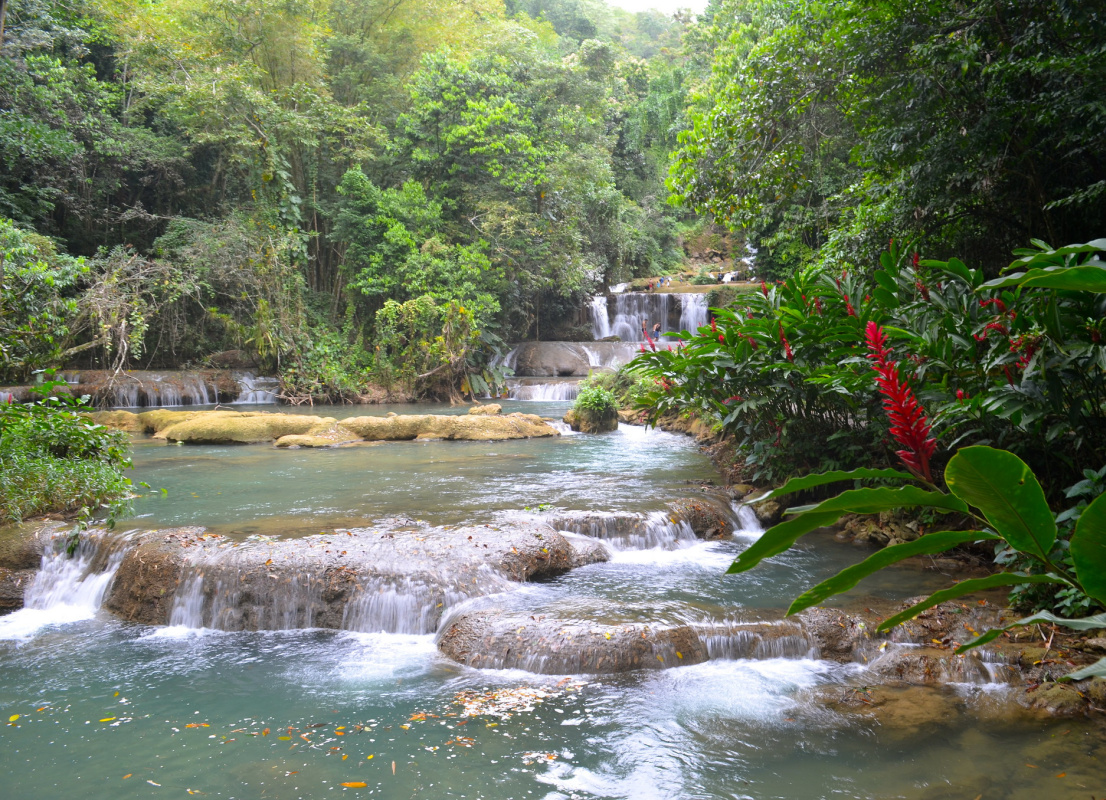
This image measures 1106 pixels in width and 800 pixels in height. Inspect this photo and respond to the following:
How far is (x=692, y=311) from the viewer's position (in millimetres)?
24141

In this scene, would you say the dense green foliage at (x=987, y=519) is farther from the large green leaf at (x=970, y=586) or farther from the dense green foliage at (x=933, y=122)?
the dense green foliage at (x=933, y=122)

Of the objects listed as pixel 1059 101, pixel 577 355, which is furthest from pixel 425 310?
pixel 1059 101

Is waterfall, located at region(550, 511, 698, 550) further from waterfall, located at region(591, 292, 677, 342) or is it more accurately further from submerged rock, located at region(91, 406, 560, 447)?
waterfall, located at region(591, 292, 677, 342)

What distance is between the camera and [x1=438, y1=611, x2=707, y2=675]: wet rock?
14.7 feet

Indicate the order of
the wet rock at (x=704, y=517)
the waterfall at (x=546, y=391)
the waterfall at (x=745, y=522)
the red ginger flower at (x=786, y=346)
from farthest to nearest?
the waterfall at (x=546, y=391) → the waterfall at (x=745, y=522) → the wet rock at (x=704, y=517) → the red ginger flower at (x=786, y=346)

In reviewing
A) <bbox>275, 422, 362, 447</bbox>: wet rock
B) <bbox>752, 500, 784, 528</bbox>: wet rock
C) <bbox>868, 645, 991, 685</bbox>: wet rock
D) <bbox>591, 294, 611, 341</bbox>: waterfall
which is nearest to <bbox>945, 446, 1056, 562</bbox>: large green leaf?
<bbox>868, 645, 991, 685</bbox>: wet rock

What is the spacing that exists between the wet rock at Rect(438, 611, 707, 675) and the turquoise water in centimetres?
10

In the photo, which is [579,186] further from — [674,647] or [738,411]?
[674,647]

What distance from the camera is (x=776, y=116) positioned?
8.63 metres

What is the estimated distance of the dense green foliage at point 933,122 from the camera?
567cm

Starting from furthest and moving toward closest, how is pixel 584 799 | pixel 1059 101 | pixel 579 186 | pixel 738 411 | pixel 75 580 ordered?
pixel 579 186, pixel 738 411, pixel 75 580, pixel 1059 101, pixel 584 799

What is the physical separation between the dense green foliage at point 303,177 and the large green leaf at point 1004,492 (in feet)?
55.5

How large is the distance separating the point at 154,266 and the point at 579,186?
39.1 feet

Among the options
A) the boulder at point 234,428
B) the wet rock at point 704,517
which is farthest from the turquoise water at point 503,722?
the boulder at point 234,428
